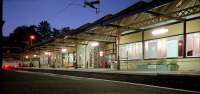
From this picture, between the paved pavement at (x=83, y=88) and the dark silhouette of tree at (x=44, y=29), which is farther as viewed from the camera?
the dark silhouette of tree at (x=44, y=29)

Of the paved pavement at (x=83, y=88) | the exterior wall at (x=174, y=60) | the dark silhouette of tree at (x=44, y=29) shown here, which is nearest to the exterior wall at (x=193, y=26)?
the exterior wall at (x=174, y=60)

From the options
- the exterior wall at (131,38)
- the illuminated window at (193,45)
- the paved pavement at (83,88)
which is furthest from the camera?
the exterior wall at (131,38)

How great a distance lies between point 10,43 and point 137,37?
2803 inches

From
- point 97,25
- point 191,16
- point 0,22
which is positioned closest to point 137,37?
point 97,25

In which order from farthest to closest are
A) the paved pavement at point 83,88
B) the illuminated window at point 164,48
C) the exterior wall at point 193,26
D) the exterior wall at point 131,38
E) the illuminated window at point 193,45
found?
the exterior wall at point 131,38 → the illuminated window at point 164,48 → the illuminated window at point 193,45 → the exterior wall at point 193,26 → the paved pavement at point 83,88

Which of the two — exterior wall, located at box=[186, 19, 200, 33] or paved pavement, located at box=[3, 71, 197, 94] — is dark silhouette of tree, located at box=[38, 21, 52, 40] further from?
paved pavement, located at box=[3, 71, 197, 94]

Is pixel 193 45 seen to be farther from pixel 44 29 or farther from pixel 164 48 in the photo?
pixel 44 29

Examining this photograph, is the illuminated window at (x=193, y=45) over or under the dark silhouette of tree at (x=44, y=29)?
under

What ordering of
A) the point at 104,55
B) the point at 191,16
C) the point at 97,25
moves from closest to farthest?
the point at 191,16 → the point at 97,25 → the point at 104,55

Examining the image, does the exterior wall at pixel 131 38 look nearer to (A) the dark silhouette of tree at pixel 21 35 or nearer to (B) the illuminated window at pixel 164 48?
(B) the illuminated window at pixel 164 48

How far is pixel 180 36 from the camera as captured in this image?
23.0m

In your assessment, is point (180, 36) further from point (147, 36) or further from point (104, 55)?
point (104, 55)

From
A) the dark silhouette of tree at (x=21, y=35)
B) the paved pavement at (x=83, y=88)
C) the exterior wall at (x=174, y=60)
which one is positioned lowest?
the paved pavement at (x=83, y=88)

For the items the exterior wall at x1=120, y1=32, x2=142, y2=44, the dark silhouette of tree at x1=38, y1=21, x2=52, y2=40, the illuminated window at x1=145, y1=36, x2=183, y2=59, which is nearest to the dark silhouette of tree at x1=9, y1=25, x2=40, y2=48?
the dark silhouette of tree at x1=38, y1=21, x2=52, y2=40
